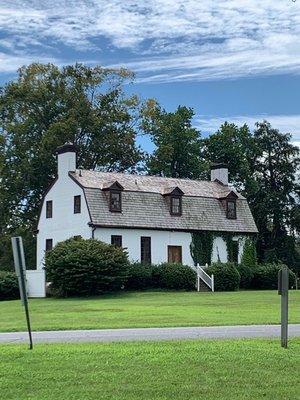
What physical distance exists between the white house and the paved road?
28.4 metres

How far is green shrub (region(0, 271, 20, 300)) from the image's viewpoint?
41.3 meters

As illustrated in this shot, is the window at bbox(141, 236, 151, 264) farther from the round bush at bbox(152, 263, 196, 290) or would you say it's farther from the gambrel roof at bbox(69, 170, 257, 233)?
the round bush at bbox(152, 263, 196, 290)

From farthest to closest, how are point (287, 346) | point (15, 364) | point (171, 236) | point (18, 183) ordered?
point (18, 183)
point (171, 236)
point (287, 346)
point (15, 364)

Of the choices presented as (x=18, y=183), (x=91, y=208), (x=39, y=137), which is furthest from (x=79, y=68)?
(x=91, y=208)

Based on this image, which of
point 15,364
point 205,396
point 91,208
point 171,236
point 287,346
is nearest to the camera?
point 205,396

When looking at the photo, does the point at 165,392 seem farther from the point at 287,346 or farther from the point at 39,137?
the point at 39,137

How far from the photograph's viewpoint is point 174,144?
64812 millimetres

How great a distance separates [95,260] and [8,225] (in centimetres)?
2310

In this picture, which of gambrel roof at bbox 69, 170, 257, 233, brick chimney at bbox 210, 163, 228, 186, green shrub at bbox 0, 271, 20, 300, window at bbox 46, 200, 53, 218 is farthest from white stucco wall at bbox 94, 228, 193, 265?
brick chimney at bbox 210, 163, 228, 186

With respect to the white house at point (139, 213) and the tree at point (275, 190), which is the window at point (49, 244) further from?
the tree at point (275, 190)

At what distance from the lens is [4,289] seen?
41344 millimetres

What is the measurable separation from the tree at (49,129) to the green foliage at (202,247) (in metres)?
14.5

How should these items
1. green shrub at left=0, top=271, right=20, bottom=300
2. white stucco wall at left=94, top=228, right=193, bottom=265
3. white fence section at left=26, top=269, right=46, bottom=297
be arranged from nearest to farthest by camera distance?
green shrub at left=0, top=271, right=20, bottom=300, white fence section at left=26, top=269, right=46, bottom=297, white stucco wall at left=94, top=228, right=193, bottom=265

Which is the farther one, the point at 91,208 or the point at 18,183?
the point at 18,183
